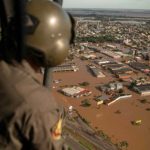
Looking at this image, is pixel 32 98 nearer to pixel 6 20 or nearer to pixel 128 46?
pixel 6 20

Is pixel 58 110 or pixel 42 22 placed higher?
pixel 42 22

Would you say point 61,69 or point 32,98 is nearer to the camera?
point 32,98

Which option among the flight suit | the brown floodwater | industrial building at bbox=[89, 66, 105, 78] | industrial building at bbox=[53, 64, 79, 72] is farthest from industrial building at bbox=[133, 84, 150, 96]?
the flight suit

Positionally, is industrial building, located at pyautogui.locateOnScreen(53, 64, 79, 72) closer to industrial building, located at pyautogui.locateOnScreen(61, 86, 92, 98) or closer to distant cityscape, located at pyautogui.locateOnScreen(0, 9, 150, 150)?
distant cityscape, located at pyautogui.locateOnScreen(0, 9, 150, 150)

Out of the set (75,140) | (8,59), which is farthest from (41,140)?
(75,140)

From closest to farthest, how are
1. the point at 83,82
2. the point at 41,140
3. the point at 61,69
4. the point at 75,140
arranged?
the point at 41,140
the point at 75,140
the point at 83,82
the point at 61,69

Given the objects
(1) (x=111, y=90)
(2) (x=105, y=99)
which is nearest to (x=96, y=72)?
(1) (x=111, y=90)

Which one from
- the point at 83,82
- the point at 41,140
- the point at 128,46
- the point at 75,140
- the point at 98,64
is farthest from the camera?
the point at 128,46

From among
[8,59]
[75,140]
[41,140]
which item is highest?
[8,59]

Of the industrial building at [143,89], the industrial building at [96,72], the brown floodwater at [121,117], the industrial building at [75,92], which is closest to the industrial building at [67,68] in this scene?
the industrial building at [96,72]

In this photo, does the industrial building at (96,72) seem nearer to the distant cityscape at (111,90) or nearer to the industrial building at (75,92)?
the distant cityscape at (111,90)
